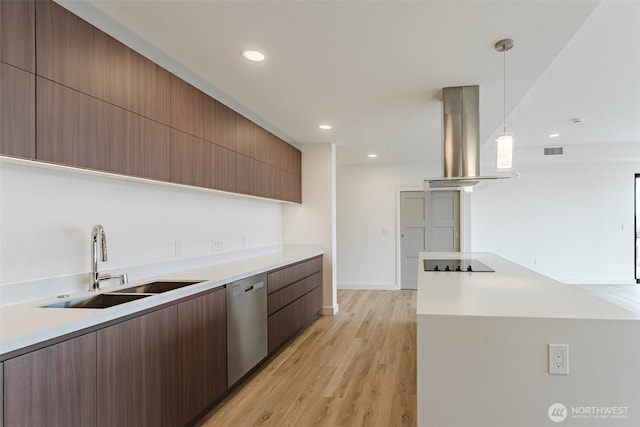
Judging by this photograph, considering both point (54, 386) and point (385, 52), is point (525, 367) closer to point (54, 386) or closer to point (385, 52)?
point (54, 386)

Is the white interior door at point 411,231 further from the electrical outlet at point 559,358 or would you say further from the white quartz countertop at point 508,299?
the electrical outlet at point 559,358

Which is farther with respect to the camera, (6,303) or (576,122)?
(576,122)

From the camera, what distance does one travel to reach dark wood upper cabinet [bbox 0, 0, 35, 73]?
1.47m

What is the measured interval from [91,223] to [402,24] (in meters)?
2.13

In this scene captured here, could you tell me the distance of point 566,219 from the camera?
7137mm

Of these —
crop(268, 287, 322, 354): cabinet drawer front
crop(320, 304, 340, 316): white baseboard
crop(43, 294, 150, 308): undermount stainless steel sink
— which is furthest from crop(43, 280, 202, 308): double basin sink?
crop(320, 304, 340, 316): white baseboard

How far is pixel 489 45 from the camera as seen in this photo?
2.28 m

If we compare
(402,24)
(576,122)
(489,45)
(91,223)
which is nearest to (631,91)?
(576,122)

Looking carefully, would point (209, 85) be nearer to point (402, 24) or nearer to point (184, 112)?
point (184, 112)

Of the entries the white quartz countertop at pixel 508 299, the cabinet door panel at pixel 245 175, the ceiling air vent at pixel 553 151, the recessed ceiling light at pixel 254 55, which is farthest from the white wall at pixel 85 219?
the ceiling air vent at pixel 553 151

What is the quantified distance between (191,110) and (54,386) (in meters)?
1.92

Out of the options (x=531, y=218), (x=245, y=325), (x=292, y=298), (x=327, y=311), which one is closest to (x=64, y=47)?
(x=245, y=325)

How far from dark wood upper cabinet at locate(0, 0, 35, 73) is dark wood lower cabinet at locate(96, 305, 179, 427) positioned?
1185 mm

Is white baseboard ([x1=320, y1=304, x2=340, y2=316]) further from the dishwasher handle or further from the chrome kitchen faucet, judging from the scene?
the chrome kitchen faucet
